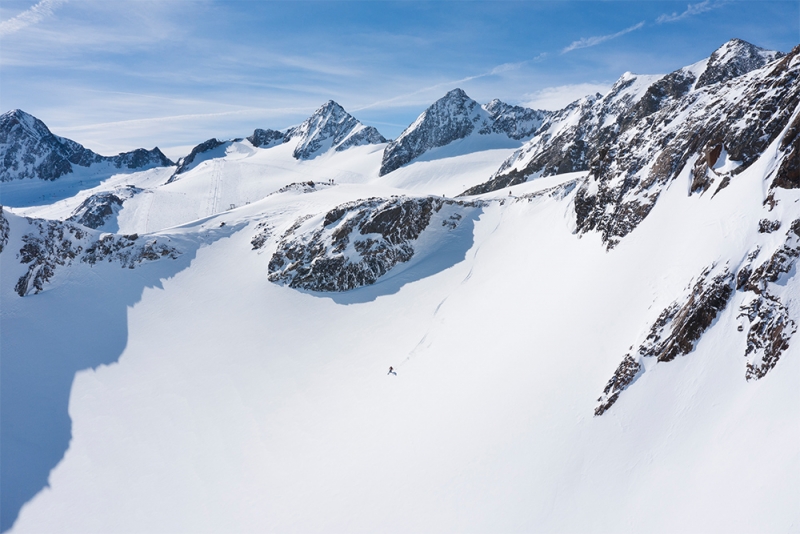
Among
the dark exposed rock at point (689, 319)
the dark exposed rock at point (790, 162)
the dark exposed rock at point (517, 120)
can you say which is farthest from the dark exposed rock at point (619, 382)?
the dark exposed rock at point (517, 120)

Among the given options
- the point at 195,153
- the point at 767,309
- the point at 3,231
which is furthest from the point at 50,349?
the point at 195,153

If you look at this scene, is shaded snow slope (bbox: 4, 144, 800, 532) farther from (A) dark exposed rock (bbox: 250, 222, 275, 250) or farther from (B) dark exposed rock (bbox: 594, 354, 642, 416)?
(A) dark exposed rock (bbox: 250, 222, 275, 250)

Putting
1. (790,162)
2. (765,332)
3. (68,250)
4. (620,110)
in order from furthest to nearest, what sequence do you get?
(620,110) → (68,250) → (790,162) → (765,332)

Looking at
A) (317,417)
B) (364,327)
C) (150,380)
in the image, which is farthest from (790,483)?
(150,380)

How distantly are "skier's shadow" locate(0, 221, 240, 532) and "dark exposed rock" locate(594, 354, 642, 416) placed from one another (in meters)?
38.2

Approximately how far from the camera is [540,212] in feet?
144

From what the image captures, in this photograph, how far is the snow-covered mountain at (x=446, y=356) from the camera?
1689cm

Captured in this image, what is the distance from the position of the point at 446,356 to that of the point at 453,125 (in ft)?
447

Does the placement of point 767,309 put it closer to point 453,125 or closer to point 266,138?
point 453,125

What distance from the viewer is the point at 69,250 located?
4962cm

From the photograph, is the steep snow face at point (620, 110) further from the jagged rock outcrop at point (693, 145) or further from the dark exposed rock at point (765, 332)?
the dark exposed rock at point (765, 332)

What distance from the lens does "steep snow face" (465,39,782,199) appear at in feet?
230

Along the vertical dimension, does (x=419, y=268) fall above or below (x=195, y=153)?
below

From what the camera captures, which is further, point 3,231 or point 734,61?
point 734,61
